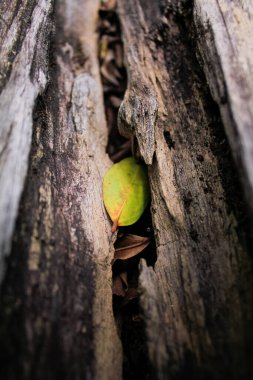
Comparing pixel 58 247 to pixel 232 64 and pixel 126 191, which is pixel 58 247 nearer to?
pixel 126 191

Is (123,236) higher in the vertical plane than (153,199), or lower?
lower

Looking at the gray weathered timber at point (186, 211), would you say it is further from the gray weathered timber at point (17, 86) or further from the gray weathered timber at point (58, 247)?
the gray weathered timber at point (17, 86)

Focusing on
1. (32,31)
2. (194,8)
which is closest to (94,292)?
(32,31)

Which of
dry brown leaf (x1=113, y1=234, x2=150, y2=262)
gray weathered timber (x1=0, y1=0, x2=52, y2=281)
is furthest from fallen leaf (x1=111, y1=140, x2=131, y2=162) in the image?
gray weathered timber (x1=0, y1=0, x2=52, y2=281)

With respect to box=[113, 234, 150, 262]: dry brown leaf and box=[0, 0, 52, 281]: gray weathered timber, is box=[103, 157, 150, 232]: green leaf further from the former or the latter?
box=[0, 0, 52, 281]: gray weathered timber

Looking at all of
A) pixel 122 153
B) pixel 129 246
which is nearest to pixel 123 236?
pixel 129 246

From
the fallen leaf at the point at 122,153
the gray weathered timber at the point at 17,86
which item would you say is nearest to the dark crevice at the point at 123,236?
the fallen leaf at the point at 122,153
